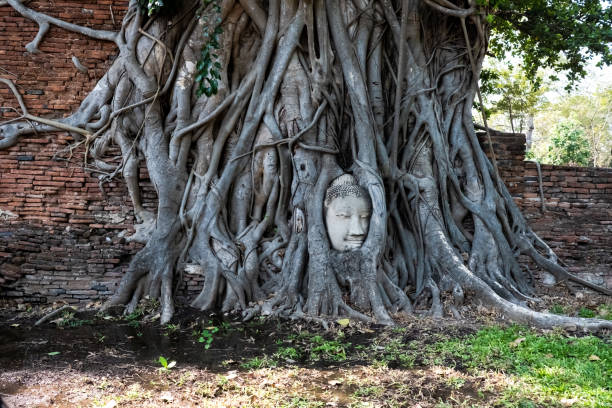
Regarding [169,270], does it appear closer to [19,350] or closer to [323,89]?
[19,350]

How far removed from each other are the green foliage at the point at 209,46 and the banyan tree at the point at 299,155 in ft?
0.07

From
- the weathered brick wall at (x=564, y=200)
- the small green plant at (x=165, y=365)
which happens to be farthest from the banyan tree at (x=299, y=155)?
the small green plant at (x=165, y=365)

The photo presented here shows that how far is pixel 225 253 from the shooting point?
16.0 feet

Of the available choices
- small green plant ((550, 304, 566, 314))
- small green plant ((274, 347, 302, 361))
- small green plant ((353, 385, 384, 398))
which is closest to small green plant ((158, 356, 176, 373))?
small green plant ((274, 347, 302, 361))

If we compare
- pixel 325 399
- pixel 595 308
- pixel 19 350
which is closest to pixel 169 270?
pixel 19 350

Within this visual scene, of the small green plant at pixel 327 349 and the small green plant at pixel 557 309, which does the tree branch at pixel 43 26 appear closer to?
the small green plant at pixel 327 349

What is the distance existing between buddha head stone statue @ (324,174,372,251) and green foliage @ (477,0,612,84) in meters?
2.31

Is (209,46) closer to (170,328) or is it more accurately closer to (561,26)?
(170,328)

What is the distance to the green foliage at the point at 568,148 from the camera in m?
14.1

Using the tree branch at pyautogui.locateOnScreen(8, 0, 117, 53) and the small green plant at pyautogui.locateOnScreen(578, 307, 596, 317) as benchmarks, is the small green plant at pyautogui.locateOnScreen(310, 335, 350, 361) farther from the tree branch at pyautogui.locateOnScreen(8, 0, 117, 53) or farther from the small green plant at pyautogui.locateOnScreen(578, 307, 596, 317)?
the tree branch at pyautogui.locateOnScreen(8, 0, 117, 53)

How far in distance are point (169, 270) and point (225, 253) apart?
1.85 ft

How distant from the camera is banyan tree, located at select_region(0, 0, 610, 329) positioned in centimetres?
461

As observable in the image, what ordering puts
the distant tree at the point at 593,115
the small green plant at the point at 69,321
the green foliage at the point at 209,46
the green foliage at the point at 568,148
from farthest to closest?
the distant tree at the point at 593,115, the green foliage at the point at 568,148, the green foliage at the point at 209,46, the small green plant at the point at 69,321

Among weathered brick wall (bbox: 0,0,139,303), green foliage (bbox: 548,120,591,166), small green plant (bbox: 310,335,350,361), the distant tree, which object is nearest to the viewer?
small green plant (bbox: 310,335,350,361)
